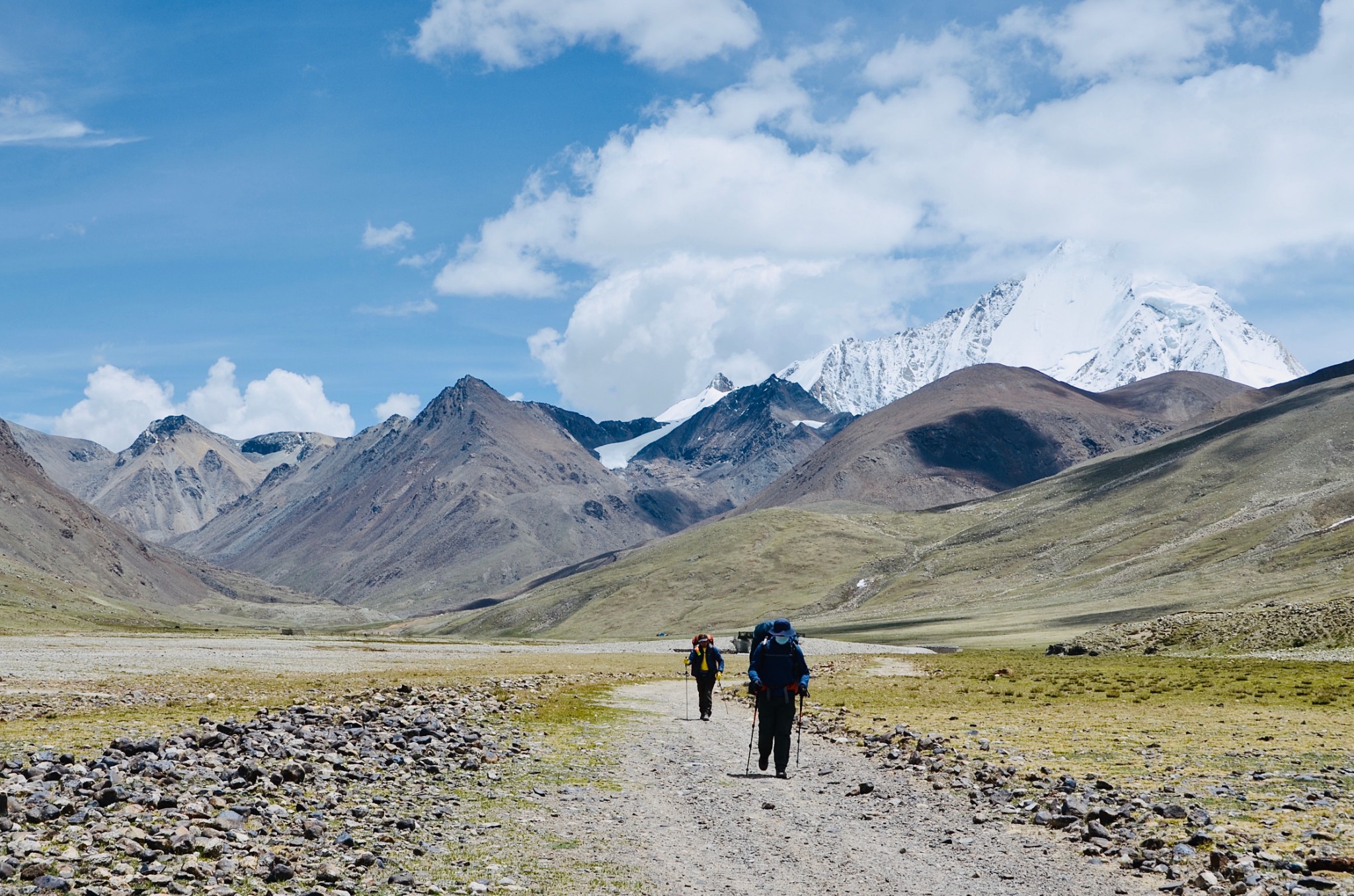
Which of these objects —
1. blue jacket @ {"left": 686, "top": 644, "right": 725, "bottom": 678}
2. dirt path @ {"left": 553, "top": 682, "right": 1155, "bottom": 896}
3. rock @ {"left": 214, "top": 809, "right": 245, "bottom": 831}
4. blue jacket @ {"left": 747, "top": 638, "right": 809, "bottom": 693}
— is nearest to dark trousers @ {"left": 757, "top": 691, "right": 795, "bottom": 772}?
blue jacket @ {"left": 747, "top": 638, "right": 809, "bottom": 693}

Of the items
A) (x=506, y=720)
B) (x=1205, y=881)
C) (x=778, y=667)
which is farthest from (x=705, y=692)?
(x=1205, y=881)

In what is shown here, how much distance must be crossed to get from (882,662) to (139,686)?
57648mm

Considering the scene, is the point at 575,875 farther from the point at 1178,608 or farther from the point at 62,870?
the point at 1178,608

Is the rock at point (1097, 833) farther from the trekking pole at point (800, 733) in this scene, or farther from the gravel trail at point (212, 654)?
the gravel trail at point (212, 654)

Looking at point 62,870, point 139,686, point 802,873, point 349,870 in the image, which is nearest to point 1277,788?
point 802,873

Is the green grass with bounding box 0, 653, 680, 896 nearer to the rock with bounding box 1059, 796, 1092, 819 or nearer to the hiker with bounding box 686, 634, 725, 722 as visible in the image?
the hiker with bounding box 686, 634, 725, 722

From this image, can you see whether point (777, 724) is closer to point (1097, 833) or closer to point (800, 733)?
point (800, 733)

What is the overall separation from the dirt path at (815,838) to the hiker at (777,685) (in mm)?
688

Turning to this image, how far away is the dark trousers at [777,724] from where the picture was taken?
81.0 feet

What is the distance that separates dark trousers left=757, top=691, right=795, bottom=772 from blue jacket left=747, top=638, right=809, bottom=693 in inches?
9.6

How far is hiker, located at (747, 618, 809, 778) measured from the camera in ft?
81.9

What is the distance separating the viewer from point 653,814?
19391mm

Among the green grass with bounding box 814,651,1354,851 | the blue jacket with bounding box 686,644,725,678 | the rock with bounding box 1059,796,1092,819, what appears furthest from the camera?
the blue jacket with bounding box 686,644,725,678

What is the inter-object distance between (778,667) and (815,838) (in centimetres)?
826
